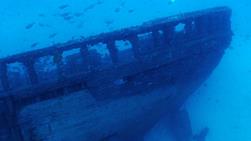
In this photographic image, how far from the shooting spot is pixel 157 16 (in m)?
20.0

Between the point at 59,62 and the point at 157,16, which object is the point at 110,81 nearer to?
the point at 59,62

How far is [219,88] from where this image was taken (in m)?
12.6

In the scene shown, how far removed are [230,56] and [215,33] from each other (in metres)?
7.14

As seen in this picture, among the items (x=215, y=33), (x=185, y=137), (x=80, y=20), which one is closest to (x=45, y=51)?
(x=215, y=33)

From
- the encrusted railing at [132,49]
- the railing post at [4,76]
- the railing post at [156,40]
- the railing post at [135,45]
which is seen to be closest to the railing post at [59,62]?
the encrusted railing at [132,49]

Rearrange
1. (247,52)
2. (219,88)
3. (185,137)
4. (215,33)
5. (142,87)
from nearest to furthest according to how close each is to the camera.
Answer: (142,87) < (215,33) < (185,137) < (219,88) < (247,52)

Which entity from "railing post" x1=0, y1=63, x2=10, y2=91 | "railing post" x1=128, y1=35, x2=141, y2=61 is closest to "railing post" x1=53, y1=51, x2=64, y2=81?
"railing post" x1=0, y1=63, x2=10, y2=91

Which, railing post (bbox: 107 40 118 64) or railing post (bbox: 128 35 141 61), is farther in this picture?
railing post (bbox: 128 35 141 61)

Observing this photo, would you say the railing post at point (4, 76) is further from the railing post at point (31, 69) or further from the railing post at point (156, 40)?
the railing post at point (156, 40)

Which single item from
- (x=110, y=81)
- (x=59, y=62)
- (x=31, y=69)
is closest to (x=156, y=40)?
(x=110, y=81)

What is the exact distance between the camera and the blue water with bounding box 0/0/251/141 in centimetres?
1227

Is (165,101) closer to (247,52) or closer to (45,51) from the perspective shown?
(45,51)

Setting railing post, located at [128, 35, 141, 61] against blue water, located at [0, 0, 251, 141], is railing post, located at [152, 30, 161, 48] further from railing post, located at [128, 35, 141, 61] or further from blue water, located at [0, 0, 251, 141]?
blue water, located at [0, 0, 251, 141]

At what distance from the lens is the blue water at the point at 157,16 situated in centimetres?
1227
